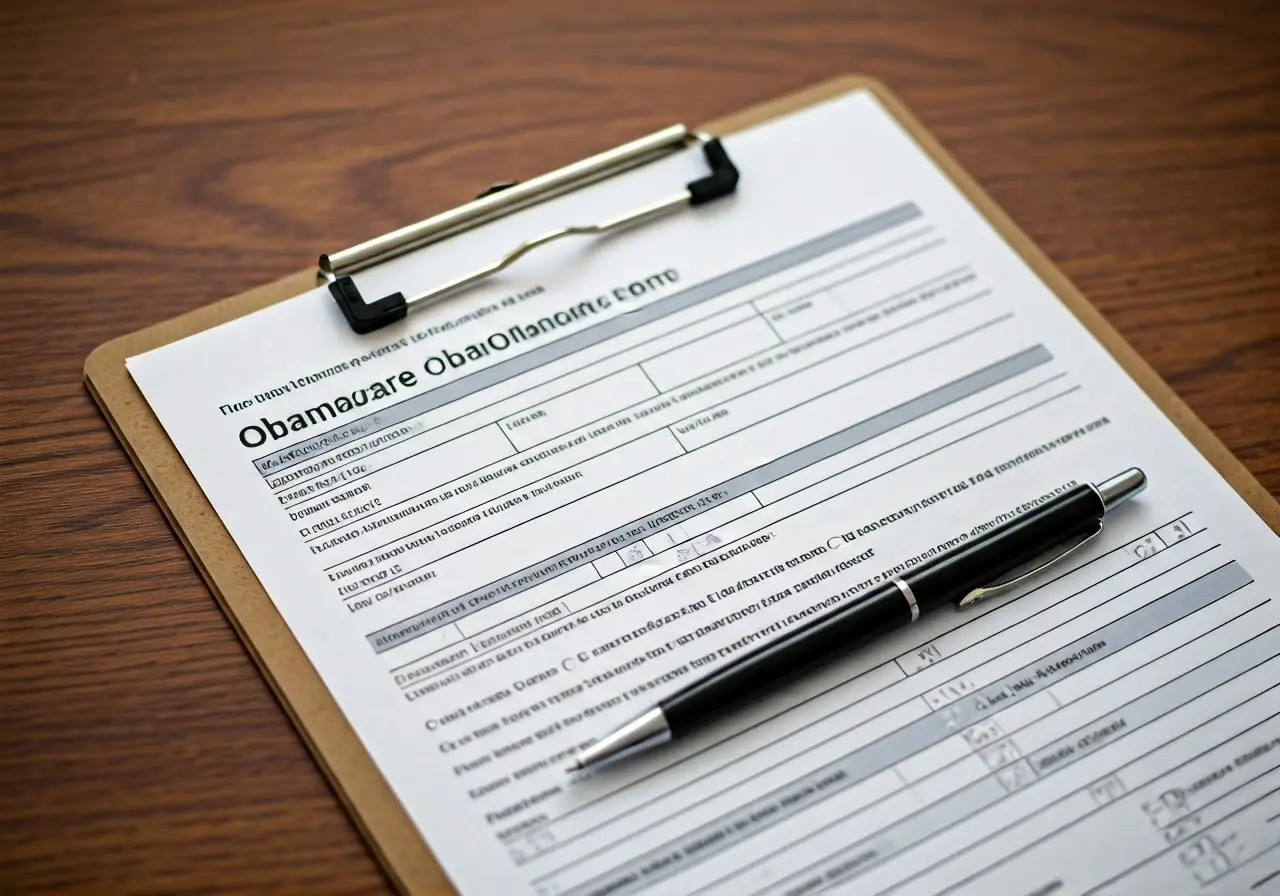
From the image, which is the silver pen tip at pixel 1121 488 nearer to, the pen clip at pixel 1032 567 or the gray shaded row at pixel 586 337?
the pen clip at pixel 1032 567

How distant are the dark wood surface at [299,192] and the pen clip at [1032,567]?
0.13 metres

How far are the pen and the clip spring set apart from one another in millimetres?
269

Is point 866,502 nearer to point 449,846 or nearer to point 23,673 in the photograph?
point 449,846

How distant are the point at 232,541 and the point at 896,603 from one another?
329mm

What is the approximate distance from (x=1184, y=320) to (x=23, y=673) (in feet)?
2.23

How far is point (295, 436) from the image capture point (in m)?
0.63

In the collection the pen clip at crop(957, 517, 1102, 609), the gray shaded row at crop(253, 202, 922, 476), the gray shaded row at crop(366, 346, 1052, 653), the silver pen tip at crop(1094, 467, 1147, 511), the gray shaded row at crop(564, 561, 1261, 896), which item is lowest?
the gray shaded row at crop(564, 561, 1261, 896)

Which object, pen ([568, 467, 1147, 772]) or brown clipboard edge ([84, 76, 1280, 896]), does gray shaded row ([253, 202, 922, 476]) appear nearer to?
brown clipboard edge ([84, 76, 1280, 896])

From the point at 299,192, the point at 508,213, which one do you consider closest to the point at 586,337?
the point at 508,213

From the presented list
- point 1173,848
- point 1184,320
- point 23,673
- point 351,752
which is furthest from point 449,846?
point 1184,320

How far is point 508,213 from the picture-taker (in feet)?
2.38

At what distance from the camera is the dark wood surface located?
1.81ft

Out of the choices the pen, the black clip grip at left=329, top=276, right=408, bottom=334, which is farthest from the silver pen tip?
the black clip grip at left=329, top=276, right=408, bottom=334

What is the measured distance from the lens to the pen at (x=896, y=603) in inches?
21.7
